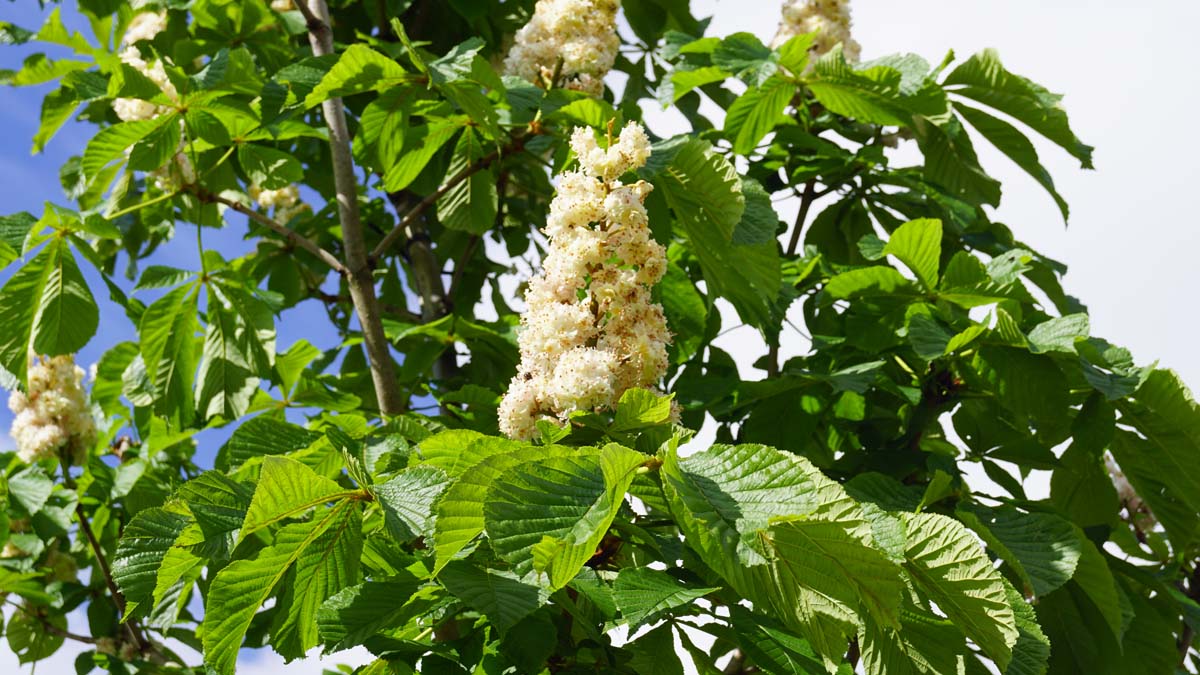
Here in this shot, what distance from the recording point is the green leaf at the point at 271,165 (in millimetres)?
2844

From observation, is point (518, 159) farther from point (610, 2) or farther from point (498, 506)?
point (498, 506)

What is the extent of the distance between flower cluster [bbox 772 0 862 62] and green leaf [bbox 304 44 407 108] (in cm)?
155

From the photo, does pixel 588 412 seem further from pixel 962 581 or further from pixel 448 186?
pixel 448 186

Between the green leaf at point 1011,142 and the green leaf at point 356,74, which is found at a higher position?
the green leaf at point 356,74

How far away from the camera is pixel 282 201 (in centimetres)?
463

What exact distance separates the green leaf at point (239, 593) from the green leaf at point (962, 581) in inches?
29.5

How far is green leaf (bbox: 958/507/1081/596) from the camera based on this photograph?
1.91 metres

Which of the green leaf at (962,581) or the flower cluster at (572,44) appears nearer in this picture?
the green leaf at (962,581)

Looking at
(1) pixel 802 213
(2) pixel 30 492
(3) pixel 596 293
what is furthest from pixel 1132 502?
A: (2) pixel 30 492

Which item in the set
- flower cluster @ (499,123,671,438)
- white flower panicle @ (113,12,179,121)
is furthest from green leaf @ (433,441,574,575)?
white flower panicle @ (113,12,179,121)

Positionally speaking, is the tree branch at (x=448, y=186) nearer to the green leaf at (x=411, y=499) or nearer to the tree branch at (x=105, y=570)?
the green leaf at (x=411, y=499)

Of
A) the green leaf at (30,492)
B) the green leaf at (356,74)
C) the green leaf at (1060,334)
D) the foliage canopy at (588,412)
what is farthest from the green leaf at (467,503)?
the green leaf at (30,492)

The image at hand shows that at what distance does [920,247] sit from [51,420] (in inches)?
129

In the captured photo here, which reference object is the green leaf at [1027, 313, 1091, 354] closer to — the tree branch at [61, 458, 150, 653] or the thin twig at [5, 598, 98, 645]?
the tree branch at [61, 458, 150, 653]
